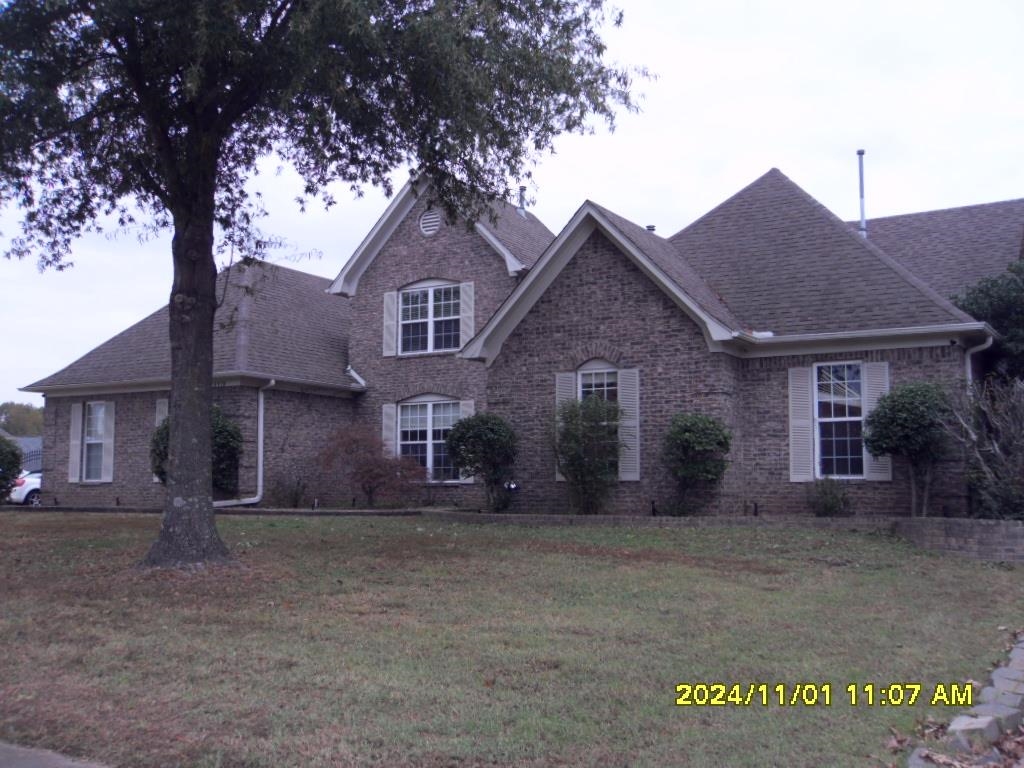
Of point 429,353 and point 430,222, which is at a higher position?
point 430,222

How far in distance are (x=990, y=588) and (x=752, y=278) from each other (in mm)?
9596

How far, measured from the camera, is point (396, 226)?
2564 centimetres

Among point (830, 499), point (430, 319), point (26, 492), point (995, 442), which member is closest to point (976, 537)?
point (995, 442)

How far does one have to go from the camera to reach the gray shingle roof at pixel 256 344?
23.5 metres

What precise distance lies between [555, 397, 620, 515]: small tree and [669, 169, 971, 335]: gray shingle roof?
3249 millimetres

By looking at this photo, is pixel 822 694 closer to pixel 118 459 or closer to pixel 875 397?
pixel 875 397

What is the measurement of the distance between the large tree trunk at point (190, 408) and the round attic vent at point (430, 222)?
1338 centimetres

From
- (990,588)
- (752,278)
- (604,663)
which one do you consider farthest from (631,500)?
(604,663)

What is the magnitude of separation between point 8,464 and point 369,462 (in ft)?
34.2

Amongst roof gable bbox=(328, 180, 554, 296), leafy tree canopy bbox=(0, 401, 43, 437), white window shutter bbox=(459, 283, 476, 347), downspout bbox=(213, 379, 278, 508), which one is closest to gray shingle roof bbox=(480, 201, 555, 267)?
roof gable bbox=(328, 180, 554, 296)

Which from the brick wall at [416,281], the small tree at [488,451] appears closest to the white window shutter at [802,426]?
the small tree at [488,451]

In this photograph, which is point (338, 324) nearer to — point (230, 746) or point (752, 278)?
point (752, 278)

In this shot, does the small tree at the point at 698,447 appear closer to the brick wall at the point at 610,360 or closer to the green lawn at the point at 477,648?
the brick wall at the point at 610,360

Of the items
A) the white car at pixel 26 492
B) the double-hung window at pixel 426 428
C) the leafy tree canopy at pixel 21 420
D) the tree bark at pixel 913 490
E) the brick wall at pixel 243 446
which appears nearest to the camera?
the tree bark at pixel 913 490
